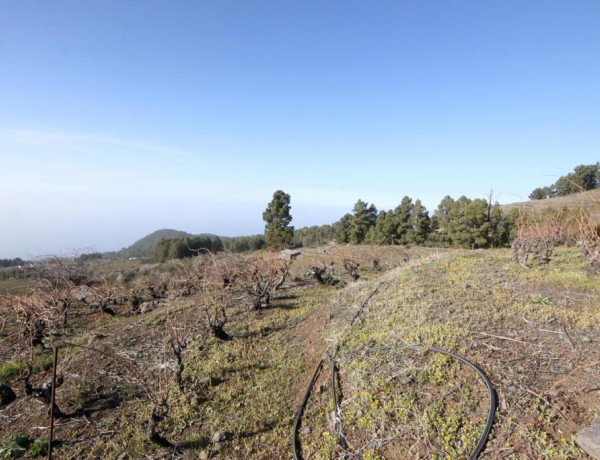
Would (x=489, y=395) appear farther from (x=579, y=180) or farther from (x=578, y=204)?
(x=579, y=180)

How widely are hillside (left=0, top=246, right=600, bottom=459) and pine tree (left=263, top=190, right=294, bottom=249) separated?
76.6 ft

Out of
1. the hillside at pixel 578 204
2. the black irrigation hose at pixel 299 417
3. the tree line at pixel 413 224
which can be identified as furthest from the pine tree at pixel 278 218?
the black irrigation hose at pixel 299 417

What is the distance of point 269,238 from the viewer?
102ft

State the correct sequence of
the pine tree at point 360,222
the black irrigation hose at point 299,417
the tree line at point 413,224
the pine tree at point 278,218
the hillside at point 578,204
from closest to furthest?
1. the black irrigation hose at point 299,417
2. the hillside at point 578,204
3. the tree line at point 413,224
4. the pine tree at point 278,218
5. the pine tree at point 360,222

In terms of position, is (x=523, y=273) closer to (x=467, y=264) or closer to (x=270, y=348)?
(x=467, y=264)

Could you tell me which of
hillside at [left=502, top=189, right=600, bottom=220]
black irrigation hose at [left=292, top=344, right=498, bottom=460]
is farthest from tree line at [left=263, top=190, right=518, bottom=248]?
black irrigation hose at [left=292, top=344, right=498, bottom=460]

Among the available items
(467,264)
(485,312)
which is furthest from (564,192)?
(485,312)

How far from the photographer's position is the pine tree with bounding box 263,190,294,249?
1206 inches

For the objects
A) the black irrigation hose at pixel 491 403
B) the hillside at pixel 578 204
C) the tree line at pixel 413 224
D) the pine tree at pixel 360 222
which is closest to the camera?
the black irrigation hose at pixel 491 403

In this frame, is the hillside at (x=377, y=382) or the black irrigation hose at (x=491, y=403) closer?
the black irrigation hose at (x=491, y=403)

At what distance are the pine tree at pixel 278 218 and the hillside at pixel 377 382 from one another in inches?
920

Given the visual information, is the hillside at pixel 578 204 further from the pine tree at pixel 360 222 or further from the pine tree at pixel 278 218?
the pine tree at pixel 278 218

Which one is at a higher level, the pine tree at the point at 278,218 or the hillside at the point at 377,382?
the pine tree at the point at 278,218

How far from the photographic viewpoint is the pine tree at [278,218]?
3064cm
